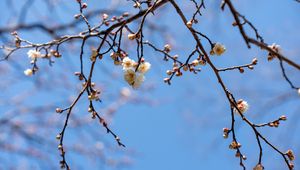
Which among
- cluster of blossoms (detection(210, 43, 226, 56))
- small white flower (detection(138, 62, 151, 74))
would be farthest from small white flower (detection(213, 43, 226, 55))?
small white flower (detection(138, 62, 151, 74))

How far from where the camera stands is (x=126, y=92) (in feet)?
20.3

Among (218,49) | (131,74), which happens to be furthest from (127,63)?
(218,49)

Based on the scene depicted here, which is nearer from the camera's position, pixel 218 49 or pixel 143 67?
pixel 218 49

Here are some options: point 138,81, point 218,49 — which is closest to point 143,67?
point 138,81

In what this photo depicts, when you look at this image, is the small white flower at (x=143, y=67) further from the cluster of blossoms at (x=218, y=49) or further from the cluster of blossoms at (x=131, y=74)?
the cluster of blossoms at (x=218, y=49)

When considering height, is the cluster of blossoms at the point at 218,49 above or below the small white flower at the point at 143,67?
below

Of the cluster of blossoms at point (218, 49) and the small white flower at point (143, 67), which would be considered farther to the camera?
the small white flower at point (143, 67)

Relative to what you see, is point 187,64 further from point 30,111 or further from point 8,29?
point 30,111

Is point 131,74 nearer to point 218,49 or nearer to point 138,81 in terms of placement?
point 138,81

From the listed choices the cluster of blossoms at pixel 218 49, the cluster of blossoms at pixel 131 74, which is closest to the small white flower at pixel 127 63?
the cluster of blossoms at pixel 131 74

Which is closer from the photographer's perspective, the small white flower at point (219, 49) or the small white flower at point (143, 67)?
the small white flower at point (219, 49)

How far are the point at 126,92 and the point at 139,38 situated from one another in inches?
167

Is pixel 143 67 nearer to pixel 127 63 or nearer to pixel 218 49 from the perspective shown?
pixel 127 63

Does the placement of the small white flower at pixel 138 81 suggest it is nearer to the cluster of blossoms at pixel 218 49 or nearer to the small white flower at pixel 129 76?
the small white flower at pixel 129 76
